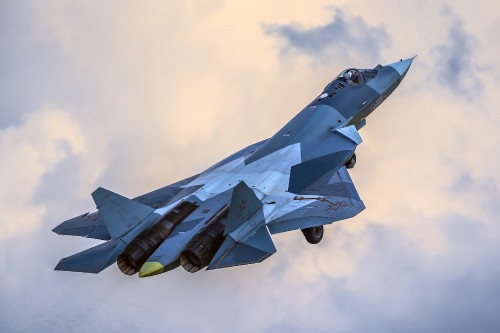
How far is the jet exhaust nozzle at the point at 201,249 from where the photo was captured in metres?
23.9

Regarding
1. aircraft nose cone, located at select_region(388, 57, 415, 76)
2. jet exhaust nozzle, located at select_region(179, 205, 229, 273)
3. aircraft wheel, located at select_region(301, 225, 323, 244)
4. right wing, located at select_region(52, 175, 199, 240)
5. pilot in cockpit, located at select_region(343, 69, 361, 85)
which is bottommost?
aircraft wheel, located at select_region(301, 225, 323, 244)

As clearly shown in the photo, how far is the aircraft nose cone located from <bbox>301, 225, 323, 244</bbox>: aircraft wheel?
11.3 metres

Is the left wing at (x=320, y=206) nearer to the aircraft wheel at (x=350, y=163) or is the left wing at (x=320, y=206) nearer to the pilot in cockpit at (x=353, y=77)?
the aircraft wheel at (x=350, y=163)

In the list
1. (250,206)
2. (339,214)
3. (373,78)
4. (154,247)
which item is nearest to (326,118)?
(373,78)

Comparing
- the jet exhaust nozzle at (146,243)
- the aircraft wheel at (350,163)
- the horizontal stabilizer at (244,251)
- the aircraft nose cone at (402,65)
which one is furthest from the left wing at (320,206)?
the aircraft nose cone at (402,65)

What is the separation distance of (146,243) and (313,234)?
5.98m

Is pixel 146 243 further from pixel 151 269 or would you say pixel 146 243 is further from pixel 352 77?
pixel 352 77

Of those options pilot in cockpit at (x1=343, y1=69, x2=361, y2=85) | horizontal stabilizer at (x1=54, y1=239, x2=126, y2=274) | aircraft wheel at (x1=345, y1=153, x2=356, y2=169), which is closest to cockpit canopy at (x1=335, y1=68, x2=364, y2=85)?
pilot in cockpit at (x1=343, y1=69, x2=361, y2=85)

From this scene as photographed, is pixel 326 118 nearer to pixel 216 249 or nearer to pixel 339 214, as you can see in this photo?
pixel 339 214

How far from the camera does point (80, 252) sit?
82.1ft

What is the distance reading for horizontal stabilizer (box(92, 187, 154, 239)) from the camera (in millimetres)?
23672

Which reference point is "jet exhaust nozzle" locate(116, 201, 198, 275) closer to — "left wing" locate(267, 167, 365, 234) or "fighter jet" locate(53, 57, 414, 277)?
"fighter jet" locate(53, 57, 414, 277)

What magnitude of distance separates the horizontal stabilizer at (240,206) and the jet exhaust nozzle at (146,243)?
2.28 meters

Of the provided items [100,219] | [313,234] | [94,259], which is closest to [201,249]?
[94,259]
